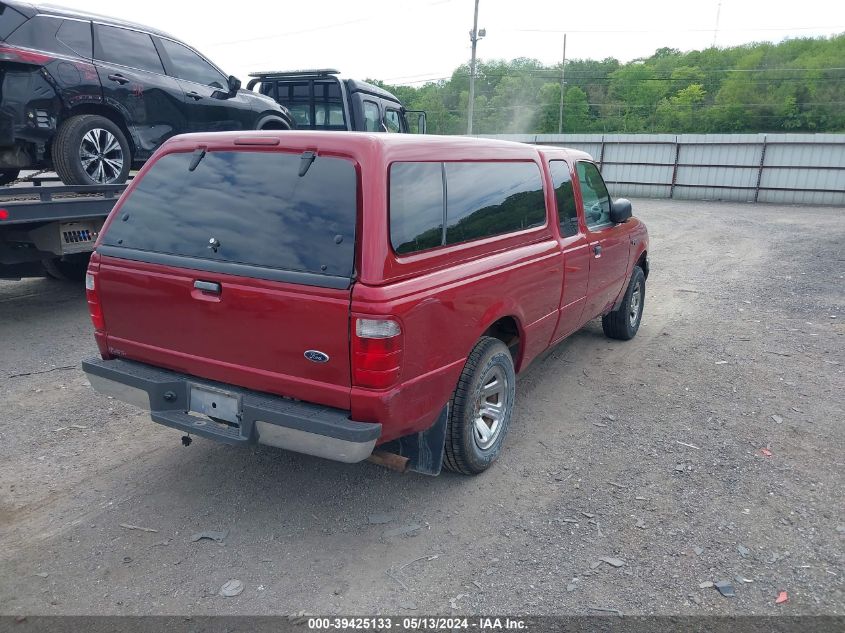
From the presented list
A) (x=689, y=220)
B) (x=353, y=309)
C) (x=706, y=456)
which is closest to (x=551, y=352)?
(x=706, y=456)

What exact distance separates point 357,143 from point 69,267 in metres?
6.10

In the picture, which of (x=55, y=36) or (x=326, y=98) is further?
(x=326, y=98)

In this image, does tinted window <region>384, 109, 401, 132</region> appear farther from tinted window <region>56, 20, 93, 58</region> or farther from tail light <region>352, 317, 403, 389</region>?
tail light <region>352, 317, 403, 389</region>

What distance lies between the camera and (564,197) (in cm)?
459

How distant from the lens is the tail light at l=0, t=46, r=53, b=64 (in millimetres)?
5445

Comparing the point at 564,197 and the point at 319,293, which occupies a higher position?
the point at 564,197

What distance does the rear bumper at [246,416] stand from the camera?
2.73 m

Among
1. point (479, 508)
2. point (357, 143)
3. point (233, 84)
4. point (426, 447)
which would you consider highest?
point (233, 84)

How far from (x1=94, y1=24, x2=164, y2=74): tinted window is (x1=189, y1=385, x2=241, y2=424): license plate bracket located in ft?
16.7

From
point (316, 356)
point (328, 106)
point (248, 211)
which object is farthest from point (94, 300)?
point (328, 106)

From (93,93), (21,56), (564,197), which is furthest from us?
(93,93)

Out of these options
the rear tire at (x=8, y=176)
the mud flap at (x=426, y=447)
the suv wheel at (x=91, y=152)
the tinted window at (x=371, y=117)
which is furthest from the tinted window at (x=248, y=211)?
the tinted window at (x=371, y=117)

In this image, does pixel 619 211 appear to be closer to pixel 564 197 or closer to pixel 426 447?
pixel 564 197

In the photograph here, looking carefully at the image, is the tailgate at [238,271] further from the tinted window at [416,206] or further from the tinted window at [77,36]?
the tinted window at [77,36]
